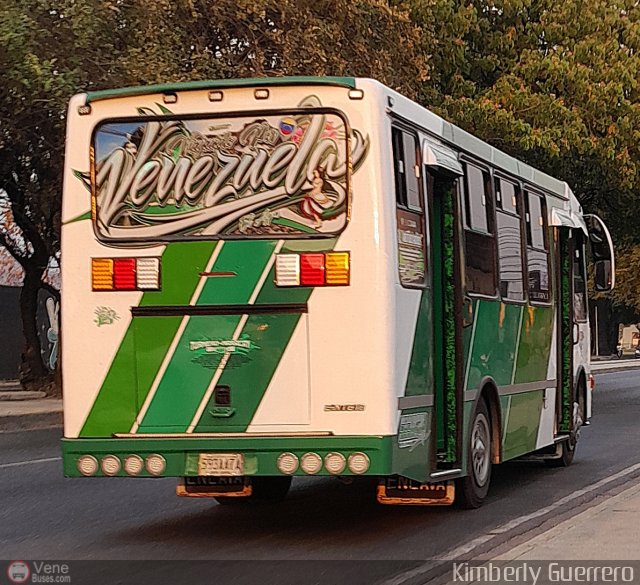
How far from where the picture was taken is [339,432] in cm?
937

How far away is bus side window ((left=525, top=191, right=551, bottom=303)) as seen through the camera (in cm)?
1358

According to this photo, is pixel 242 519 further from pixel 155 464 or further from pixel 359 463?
pixel 359 463

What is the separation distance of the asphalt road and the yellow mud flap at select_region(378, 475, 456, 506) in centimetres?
20

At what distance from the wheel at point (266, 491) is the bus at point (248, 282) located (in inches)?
89.3

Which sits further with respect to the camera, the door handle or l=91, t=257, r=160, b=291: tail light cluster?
the door handle

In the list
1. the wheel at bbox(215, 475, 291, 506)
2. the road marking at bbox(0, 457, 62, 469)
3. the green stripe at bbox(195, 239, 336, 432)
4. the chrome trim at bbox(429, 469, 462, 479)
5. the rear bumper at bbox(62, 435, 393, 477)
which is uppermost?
the green stripe at bbox(195, 239, 336, 432)

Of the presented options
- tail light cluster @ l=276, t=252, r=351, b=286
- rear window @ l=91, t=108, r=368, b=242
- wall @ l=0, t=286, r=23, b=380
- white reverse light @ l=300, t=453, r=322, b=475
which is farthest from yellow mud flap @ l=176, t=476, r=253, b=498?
wall @ l=0, t=286, r=23, b=380

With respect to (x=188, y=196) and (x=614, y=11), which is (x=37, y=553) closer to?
(x=188, y=196)

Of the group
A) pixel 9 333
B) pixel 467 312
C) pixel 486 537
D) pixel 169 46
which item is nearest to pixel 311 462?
pixel 486 537

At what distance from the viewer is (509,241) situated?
12734 mm

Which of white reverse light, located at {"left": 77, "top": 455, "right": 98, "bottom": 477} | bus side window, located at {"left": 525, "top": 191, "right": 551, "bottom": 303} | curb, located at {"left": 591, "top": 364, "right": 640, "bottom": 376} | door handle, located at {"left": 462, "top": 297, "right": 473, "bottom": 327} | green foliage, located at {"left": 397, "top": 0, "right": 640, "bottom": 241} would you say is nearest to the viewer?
white reverse light, located at {"left": 77, "top": 455, "right": 98, "bottom": 477}

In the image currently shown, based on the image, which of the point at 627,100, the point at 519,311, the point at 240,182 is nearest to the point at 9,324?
the point at 627,100

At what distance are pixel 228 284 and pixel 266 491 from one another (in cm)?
320

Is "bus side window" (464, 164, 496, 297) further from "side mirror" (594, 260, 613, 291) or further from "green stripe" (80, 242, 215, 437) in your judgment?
"side mirror" (594, 260, 613, 291)
